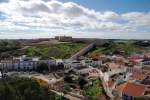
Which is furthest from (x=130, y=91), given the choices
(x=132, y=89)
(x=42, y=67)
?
(x=42, y=67)

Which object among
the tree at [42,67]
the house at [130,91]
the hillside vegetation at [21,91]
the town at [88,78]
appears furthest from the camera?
the tree at [42,67]

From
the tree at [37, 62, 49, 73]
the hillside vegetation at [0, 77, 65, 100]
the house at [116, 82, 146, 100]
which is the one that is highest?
the hillside vegetation at [0, 77, 65, 100]

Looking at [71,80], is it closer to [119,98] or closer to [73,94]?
[73,94]

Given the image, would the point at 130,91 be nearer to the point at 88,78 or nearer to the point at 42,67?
the point at 88,78

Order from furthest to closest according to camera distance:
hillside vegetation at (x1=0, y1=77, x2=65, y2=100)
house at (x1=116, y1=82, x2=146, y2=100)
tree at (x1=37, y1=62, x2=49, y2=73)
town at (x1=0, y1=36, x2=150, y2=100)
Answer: tree at (x1=37, y1=62, x2=49, y2=73)
town at (x1=0, y1=36, x2=150, y2=100)
house at (x1=116, y1=82, x2=146, y2=100)
hillside vegetation at (x1=0, y1=77, x2=65, y2=100)

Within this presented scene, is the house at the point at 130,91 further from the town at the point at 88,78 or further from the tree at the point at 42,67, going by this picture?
the tree at the point at 42,67

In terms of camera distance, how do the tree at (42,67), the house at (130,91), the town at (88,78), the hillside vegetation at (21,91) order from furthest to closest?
the tree at (42,67) → the town at (88,78) → the house at (130,91) → the hillside vegetation at (21,91)

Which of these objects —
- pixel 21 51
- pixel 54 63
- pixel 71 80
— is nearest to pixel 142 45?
pixel 21 51

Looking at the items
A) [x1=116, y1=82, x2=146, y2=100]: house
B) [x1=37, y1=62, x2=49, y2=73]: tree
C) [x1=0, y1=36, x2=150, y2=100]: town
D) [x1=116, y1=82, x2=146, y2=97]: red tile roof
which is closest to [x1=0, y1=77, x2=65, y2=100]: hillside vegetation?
[x1=0, y1=36, x2=150, y2=100]: town

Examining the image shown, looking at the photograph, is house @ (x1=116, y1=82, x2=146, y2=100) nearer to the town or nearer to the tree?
the town

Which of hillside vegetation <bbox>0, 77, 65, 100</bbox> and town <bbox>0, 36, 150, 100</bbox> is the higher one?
hillside vegetation <bbox>0, 77, 65, 100</bbox>

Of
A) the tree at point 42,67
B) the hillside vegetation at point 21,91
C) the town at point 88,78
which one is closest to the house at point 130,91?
→ the town at point 88,78
